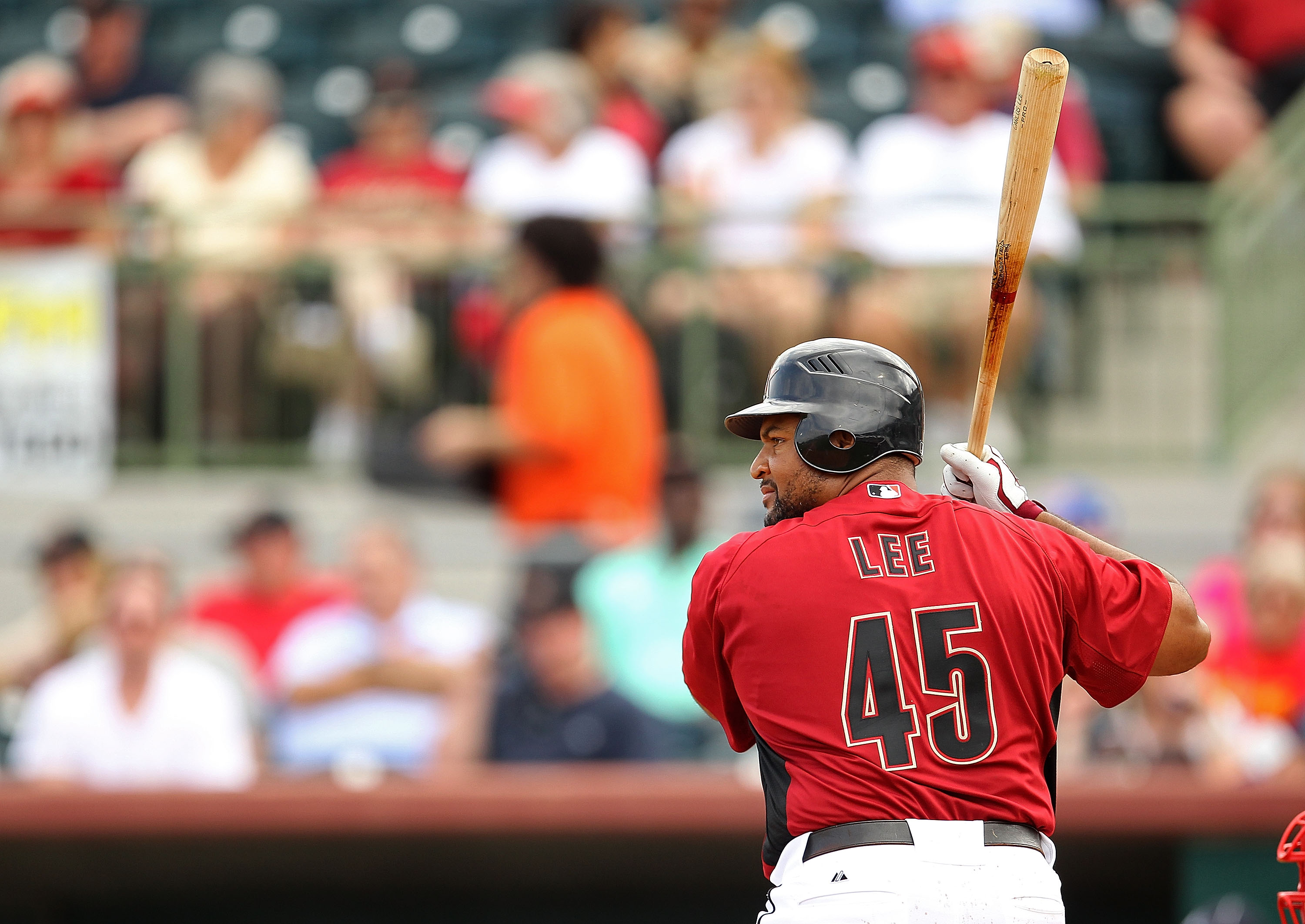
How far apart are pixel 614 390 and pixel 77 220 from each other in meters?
3.23

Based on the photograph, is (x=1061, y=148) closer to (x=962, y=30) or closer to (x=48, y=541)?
(x=962, y=30)

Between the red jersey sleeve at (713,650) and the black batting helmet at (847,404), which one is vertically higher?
the black batting helmet at (847,404)

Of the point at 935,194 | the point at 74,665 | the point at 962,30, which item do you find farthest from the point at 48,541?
the point at 962,30

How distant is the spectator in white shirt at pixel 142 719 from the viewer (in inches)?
249

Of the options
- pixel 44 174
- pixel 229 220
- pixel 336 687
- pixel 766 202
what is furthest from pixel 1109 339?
pixel 44 174

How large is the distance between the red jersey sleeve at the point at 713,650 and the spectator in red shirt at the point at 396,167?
17.5 ft

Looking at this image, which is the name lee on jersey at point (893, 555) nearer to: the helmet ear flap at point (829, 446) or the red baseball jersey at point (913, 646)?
the red baseball jersey at point (913, 646)

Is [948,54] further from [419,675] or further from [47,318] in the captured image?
[47,318]

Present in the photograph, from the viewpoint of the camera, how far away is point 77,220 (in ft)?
26.9

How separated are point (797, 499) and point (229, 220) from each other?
5.64 meters

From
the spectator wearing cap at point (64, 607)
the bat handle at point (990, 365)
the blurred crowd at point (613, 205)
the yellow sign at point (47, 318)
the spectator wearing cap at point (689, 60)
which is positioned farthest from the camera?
the spectator wearing cap at point (689, 60)

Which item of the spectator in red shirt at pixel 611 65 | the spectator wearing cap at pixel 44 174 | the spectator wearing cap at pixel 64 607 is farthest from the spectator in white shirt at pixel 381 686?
the spectator in red shirt at pixel 611 65

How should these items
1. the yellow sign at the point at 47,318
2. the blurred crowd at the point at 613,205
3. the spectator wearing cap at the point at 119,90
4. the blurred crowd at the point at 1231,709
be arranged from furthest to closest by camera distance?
the spectator wearing cap at the point at 119,90
the yellow sign at the point at 47,318
the blurred crowd at the point at 613,205
the blurred crowd at the point at 1231,709

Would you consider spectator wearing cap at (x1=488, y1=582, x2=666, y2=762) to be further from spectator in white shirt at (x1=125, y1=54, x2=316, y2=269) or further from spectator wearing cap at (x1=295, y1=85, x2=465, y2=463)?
spectator in white shirt at (x1=125, y1=54, x2=316, y2=269)
